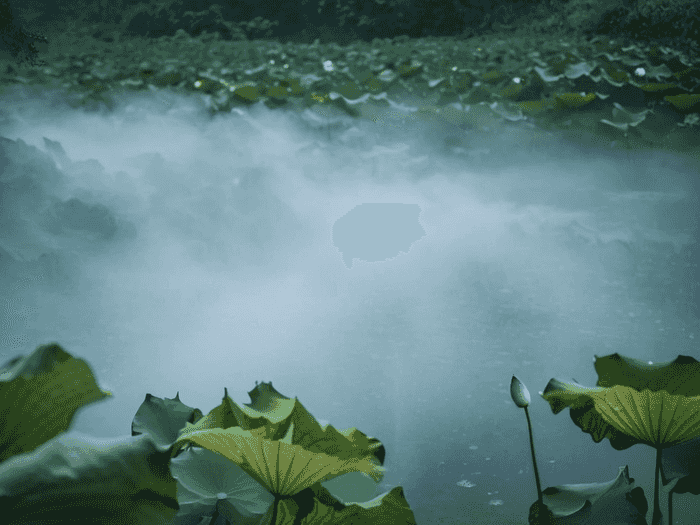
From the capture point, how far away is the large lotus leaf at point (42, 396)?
0.77 feet

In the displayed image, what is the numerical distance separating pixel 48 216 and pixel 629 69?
1.95 m

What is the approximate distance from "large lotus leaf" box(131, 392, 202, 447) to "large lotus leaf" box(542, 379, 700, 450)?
0.24 m

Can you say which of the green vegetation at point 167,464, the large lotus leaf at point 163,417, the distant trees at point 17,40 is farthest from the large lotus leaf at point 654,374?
the distant trees at point 17,40

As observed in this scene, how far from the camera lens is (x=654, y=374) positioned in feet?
1.14

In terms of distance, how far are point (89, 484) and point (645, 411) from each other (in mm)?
Result: 269

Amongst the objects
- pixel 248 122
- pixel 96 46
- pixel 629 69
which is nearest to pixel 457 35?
pixel 629 69

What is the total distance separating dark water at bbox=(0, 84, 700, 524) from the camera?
686 millimetres

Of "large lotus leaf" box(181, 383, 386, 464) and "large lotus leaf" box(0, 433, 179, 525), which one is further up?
"large lotus leaf" box(0, 433, 179, 525)

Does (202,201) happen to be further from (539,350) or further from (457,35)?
(457,35)

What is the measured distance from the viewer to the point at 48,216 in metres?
1.15

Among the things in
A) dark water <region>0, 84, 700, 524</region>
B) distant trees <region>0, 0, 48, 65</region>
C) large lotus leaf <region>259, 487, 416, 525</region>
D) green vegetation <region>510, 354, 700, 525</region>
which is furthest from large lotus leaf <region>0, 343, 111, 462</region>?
distant trees <region>0, 0, 48, 65</region>

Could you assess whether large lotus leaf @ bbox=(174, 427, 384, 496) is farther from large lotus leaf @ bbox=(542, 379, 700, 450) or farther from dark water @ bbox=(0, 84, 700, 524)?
dark water @ bbox=(0, 84, 700, 524)

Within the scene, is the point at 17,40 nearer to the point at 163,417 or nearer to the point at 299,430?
the point at 163,417

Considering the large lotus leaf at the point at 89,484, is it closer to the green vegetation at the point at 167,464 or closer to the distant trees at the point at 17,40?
the green vegetation at the point at 167,464
